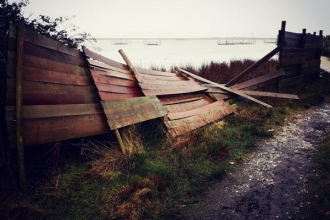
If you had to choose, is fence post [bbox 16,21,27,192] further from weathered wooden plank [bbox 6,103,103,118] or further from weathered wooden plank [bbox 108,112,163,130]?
weathered wooden plank [bbox 108,112,163,130]

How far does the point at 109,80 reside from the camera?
5.14m

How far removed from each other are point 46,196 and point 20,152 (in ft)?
2.50

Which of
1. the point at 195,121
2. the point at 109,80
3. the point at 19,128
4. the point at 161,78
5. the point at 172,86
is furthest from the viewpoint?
the point at 161,78

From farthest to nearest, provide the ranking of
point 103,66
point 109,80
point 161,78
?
1. point 161,78
2. point 103,66
3. point 109,80

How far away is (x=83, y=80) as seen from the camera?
4.62m

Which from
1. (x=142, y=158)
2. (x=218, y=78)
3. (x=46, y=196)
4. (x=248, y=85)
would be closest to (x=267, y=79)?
(x=248, y=85)

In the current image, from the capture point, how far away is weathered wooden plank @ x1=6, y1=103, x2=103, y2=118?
11.5ft

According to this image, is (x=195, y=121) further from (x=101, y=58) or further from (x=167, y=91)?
(x=101, y=58)

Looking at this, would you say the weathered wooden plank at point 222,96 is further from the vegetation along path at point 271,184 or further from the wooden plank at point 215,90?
the vegetation along path at point 271,184

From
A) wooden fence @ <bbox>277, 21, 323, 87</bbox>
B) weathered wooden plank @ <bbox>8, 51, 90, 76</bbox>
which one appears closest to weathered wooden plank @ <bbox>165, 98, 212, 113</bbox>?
weathered wooden plank @ <bbox>8, 51, 90, 76</bbox>

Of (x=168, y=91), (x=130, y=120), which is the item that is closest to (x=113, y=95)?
(x=130, y=120)

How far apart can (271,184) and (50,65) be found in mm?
4342

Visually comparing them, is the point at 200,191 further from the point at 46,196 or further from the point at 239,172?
the point at 46,196

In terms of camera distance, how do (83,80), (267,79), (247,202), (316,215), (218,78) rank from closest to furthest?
(316,215) < (247,202) < (83,80) < (267,79) < (218,78)
